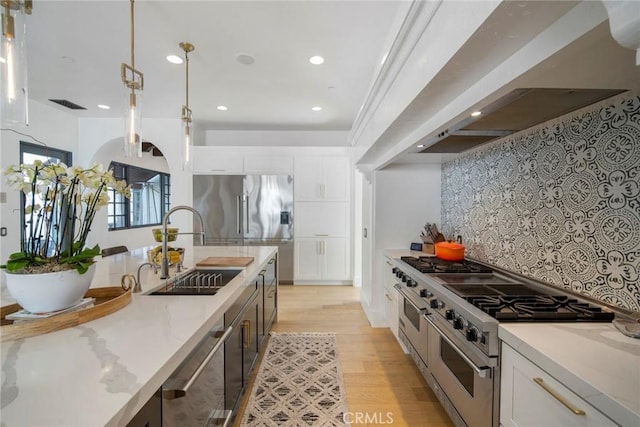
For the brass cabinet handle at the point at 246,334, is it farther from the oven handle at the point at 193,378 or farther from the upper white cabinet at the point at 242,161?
the upper white cabinet at the point at 242,161

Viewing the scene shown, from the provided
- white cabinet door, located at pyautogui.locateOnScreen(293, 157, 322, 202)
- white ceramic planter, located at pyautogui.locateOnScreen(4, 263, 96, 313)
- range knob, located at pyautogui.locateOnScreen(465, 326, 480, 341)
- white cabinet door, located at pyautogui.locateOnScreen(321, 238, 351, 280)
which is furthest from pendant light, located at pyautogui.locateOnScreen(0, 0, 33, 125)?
white cabinet door, located at pyautogui.locateOnScreen(321, 238, 351, 280)

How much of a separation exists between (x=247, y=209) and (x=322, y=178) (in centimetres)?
137

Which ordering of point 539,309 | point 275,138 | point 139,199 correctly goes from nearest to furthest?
point 539,309
point 275,138
point 139,199

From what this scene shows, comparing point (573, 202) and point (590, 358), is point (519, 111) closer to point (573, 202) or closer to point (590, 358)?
point (573, 202)

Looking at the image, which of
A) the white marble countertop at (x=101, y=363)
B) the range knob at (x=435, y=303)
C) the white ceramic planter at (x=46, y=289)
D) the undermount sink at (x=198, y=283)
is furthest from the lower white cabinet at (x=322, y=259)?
the white ceramic planter at (x=46, y=289)

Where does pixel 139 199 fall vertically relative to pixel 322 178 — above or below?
below

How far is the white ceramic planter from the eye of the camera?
0.96m

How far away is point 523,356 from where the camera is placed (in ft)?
3.39

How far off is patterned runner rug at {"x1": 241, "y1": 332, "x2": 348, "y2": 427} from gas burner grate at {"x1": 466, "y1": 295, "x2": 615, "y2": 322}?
115 centimetres

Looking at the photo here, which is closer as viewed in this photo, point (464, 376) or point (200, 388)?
point (200, 388)

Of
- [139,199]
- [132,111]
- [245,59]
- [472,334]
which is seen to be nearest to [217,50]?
[245,59]

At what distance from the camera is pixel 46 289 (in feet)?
3.20

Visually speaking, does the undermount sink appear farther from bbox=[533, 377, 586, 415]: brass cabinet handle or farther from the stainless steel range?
bbox=[533, 377, 586, 415]: brass cabinet handle

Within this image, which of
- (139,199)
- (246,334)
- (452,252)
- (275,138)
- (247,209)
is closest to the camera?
(246,334)
